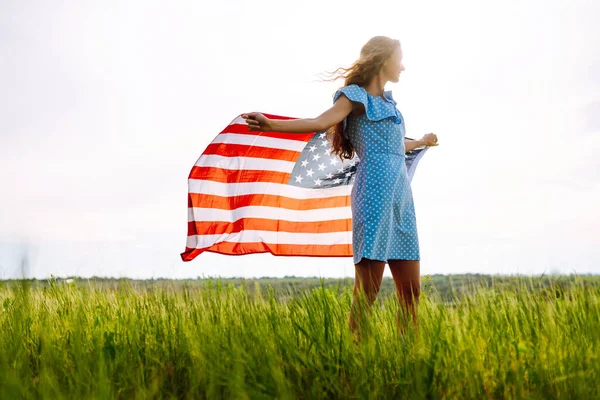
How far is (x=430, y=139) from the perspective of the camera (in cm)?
500

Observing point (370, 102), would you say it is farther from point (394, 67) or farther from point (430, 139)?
point (430, 139)

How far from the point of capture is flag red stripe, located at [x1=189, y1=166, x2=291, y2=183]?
533 cm

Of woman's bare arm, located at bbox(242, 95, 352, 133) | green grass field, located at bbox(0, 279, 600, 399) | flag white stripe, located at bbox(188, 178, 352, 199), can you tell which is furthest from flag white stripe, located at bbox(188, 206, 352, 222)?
woman's bare arm, located at bbox(242, 95, 352, 133)

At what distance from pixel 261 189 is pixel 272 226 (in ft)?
1.12

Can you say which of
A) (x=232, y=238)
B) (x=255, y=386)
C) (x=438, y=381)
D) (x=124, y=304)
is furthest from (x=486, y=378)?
(x=124, y=304)

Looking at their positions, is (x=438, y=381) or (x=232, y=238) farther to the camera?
(x=232, y=238)

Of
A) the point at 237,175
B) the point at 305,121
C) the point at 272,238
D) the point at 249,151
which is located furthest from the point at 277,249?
the point at 305,121

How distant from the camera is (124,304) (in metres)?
5.13

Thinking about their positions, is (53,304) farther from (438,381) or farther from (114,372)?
(438,381)

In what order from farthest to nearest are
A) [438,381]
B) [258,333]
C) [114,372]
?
[114,372]
[258,333]
[438,381]

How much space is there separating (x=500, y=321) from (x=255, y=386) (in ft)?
5.08

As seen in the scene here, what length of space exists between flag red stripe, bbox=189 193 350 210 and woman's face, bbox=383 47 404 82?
1322 millimetres

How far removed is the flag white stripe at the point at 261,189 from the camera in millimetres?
5309

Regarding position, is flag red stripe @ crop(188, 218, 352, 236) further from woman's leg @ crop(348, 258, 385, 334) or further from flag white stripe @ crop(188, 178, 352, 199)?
woman's leg @ crop(348, 258, 385, 334)
